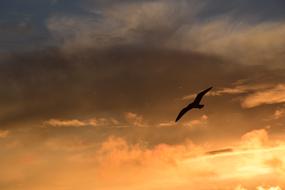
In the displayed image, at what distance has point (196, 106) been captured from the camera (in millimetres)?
93500

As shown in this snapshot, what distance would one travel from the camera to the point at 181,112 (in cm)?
9738

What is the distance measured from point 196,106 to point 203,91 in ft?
10.9

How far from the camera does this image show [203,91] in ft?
302

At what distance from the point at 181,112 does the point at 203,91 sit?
24.9 ft
